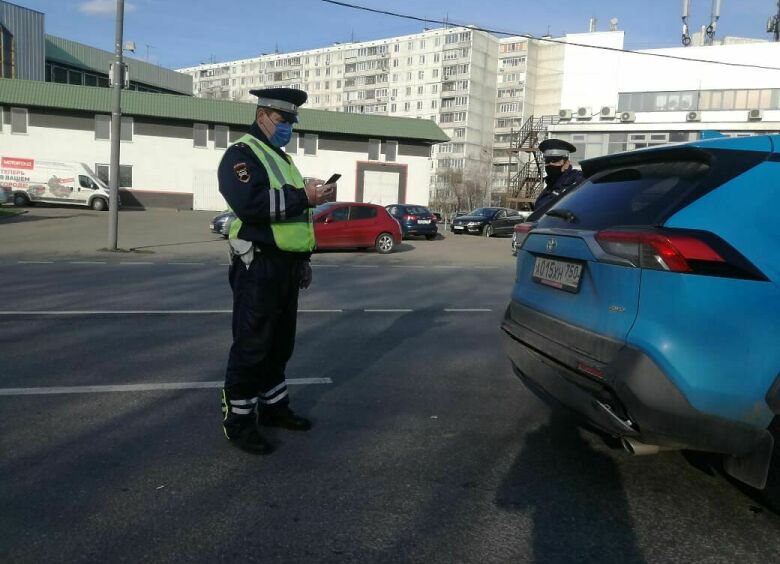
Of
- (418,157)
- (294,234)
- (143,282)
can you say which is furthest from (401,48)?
(294,234)

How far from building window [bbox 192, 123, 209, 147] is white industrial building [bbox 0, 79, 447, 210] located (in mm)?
63

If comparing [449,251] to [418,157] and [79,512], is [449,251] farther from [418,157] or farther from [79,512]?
[418,157]

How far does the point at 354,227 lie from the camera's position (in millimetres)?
18078

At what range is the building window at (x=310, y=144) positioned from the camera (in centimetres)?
4147

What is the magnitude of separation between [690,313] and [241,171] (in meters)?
2.33

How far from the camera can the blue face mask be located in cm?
371

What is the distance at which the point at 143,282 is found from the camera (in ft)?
33.6

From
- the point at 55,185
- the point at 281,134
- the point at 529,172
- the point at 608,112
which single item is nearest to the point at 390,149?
the point at 529,172

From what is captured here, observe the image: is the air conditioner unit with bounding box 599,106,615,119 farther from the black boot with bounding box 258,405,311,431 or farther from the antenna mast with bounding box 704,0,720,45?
the black boot with bounding box 258,405,311,431

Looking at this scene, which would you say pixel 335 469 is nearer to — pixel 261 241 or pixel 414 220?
pixel 261 241

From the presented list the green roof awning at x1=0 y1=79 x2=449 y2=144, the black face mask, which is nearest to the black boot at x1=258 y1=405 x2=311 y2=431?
the black face mask

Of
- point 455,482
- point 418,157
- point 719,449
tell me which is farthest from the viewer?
→ point 418,157

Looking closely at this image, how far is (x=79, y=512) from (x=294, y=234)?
1.72 metres

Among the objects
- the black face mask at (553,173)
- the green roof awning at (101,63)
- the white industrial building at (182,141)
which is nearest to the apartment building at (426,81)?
the green roof awning at (101,63)
